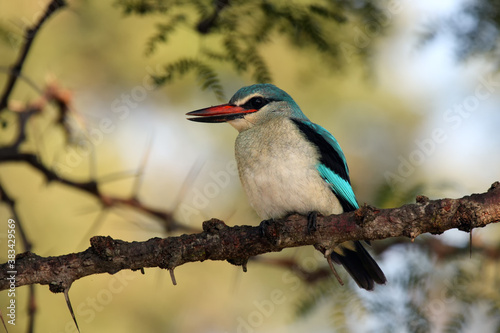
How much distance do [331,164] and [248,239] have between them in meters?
1.22

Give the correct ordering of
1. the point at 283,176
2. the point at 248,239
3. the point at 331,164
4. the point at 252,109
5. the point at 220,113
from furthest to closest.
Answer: the point at 252,109, the point at 220,113, the point at 331,164, the point at 283,176, the point at 248,239

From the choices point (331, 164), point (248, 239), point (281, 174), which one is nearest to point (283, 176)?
point (281, 174)

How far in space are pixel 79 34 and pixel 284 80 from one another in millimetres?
2394

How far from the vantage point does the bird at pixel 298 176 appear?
13.0ft

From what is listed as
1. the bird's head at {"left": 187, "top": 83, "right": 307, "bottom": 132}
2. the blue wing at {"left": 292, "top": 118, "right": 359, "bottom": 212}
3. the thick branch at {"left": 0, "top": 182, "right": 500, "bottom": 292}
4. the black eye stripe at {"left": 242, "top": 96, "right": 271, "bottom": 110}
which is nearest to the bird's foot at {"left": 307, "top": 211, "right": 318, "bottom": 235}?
the thick branch at {"left": 0, "top": 182, "right": 500, "bottom": 292}

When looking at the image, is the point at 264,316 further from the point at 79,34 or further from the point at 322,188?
the point at 79,34

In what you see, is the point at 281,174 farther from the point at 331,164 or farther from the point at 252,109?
the point at 252,109

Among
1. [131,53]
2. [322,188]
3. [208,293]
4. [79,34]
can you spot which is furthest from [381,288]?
[79,34]

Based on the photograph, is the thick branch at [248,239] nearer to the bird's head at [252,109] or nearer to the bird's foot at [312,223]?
the bird's foot at [312,223]

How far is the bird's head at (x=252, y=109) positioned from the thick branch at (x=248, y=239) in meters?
1.46

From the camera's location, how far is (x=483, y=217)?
2.62 m

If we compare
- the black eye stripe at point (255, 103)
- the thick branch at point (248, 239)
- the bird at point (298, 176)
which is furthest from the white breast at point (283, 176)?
the thick branch at point (248, 239)

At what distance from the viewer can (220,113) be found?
15.0ft

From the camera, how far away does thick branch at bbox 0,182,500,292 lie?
8.79ft
